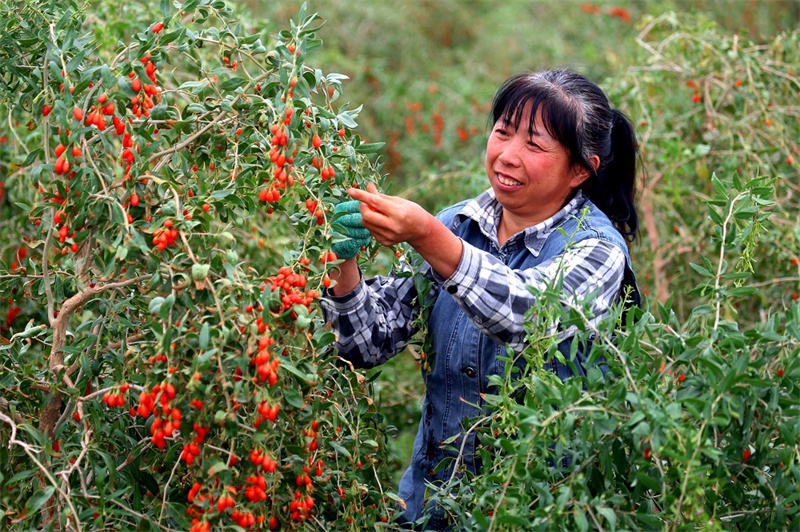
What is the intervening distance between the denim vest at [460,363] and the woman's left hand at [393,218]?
1.28 ft

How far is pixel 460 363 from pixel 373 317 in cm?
23

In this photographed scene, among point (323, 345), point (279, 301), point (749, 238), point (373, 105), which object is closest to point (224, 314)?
point (279, 301)

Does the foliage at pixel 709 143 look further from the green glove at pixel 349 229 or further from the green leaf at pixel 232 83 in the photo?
the green leaf at pixel 232 83

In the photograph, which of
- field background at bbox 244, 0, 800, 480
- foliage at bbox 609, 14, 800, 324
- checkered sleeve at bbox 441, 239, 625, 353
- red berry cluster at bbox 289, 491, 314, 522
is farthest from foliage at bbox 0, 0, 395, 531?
foliage at bbox 609, 14, 800, 324

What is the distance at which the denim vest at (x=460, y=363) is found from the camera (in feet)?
6.40

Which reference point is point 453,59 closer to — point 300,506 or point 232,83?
point 232,83

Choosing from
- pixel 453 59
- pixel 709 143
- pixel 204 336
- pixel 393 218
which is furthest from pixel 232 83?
pixel 453 59

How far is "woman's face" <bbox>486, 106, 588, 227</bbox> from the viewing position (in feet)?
6.49

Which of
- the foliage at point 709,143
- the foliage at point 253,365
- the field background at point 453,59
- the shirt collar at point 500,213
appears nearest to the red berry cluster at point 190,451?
the foliage at point 253,365

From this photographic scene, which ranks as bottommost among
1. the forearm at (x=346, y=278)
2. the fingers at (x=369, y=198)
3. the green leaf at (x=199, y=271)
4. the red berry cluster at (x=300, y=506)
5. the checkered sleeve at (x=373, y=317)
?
the red berry cluster at (x=300, y=506)

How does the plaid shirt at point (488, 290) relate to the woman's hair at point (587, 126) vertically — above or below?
below

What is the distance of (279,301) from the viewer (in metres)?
1.53

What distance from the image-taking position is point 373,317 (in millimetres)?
2020

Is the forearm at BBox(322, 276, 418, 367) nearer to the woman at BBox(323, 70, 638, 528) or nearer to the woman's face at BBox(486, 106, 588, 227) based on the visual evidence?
the woman at BBox(323, 70, 638, 528)
